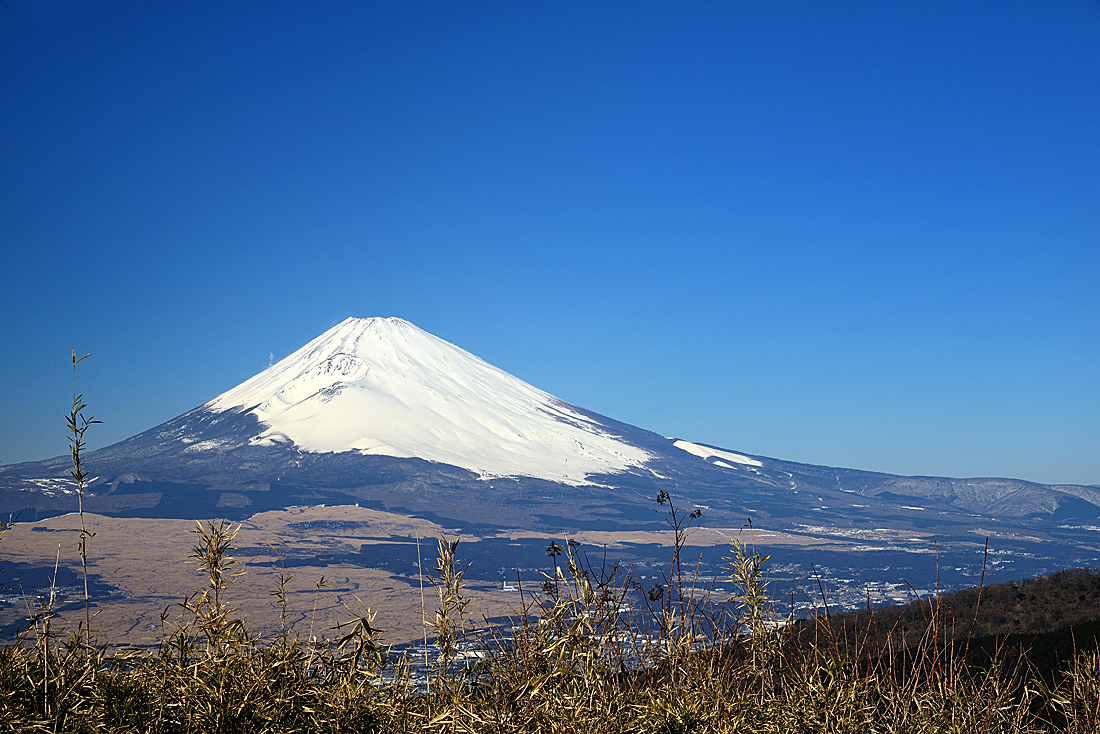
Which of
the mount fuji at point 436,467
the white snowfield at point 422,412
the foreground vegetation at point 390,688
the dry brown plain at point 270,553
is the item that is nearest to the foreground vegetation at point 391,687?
the foreground vegetation at point 390,688

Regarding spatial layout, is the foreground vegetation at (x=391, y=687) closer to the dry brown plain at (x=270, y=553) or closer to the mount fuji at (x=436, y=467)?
the dry brown plain at (x=270, y=553)

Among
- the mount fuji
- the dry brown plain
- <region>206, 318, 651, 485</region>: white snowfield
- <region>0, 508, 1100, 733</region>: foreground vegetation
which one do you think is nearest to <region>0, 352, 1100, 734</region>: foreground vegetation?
<region>0, 508, 1100, 733</region>: foreground vegetation

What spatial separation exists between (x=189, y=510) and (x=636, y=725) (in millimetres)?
124344

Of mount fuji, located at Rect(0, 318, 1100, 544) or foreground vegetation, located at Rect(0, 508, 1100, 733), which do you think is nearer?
foreground vegetation, located at Rect(0, 508, 1100, 733)

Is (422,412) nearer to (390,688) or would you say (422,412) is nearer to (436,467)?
(436,467)

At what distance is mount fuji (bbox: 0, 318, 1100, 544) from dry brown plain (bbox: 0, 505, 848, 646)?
8236 millimetres

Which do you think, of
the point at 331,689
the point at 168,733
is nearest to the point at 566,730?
the point at 331,689

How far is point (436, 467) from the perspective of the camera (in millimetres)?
141625

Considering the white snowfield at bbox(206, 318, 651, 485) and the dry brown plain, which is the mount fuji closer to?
the white snowfield at bbox(206, 318, 651, 485)

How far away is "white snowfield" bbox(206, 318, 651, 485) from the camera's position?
502 ft

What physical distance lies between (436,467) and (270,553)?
2132 inches

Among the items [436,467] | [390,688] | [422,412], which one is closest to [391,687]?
[390,688]

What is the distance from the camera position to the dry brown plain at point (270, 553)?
57312mm

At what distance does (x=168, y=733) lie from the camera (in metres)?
1.51
